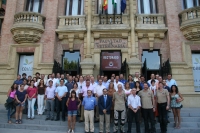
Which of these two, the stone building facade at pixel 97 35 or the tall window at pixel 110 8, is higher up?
the tall window at pixel 110 8

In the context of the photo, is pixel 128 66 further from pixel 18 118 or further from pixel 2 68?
pixel 2 68

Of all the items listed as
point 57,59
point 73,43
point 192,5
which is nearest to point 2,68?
point 57,59

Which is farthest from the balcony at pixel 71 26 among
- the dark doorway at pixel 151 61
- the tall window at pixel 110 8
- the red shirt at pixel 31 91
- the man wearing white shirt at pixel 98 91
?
the man wearing white shirt at pixel 98 91

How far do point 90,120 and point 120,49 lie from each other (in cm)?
670

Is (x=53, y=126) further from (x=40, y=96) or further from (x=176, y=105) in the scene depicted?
(x=176, y=105)

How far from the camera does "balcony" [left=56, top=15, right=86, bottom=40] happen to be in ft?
41.0

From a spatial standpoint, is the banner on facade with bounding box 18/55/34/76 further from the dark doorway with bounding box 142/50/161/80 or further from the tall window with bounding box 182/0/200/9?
the tall window with bounding box 182/0/200/9

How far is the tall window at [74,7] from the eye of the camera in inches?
534

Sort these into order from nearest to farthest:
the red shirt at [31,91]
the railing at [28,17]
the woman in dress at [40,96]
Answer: the red shirt at [31,91] < the woman in dress at [40,96] < the railing at [28,17]

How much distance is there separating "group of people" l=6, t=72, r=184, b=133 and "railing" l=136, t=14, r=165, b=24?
593 centimetres

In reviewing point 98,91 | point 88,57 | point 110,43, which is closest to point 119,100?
point 98,91

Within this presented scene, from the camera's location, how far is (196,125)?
7.55 m

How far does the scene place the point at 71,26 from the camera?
12609mm

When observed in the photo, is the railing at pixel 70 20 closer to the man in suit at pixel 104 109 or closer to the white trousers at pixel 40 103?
the white trousers at pixel 40 103
